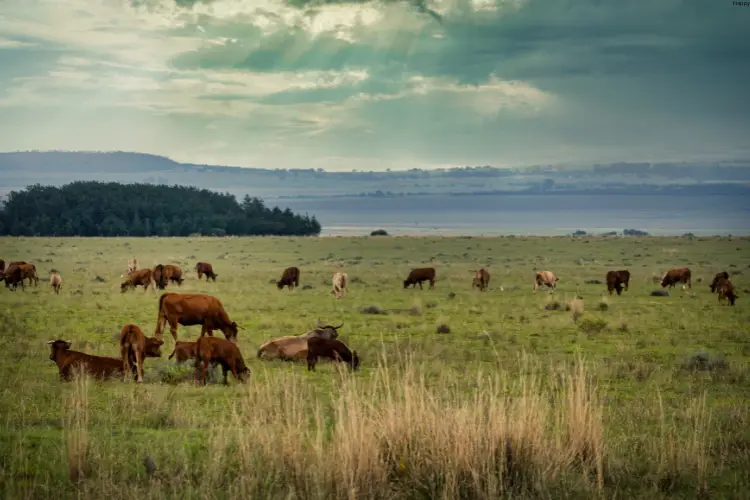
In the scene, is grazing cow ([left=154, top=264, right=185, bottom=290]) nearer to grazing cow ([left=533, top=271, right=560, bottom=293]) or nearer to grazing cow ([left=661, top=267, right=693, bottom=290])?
grazing cow ([left=533, top=271, right=560, bottom=293])

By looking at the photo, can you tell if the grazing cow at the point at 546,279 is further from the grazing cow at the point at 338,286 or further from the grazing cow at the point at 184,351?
the grazing cow at the point at 184,351

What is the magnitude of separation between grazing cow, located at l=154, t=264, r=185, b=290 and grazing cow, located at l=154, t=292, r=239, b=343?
20133 mm

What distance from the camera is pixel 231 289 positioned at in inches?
1615

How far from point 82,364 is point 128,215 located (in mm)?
136475

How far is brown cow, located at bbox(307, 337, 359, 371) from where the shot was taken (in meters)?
17.0

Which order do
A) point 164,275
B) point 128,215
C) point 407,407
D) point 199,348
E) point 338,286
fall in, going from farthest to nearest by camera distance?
point 128,215 < point 164,275 < point 338,286 < point 199,348 < point 407,407

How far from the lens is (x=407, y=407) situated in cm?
904

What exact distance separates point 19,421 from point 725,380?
12.0 metres

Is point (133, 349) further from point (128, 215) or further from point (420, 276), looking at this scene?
point (128, 215)

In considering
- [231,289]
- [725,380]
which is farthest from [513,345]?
[231,289]

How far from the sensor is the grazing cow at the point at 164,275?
40.0 metres

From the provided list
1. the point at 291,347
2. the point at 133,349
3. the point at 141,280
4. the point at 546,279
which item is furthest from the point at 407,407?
the point at 546,279

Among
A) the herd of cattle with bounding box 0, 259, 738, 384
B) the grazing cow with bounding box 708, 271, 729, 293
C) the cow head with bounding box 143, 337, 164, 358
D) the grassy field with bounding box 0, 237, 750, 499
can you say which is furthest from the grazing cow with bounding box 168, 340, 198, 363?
the grazing cow with bounding box 708, 271, 729, 293

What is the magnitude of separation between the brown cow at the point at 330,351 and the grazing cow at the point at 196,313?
279cm
